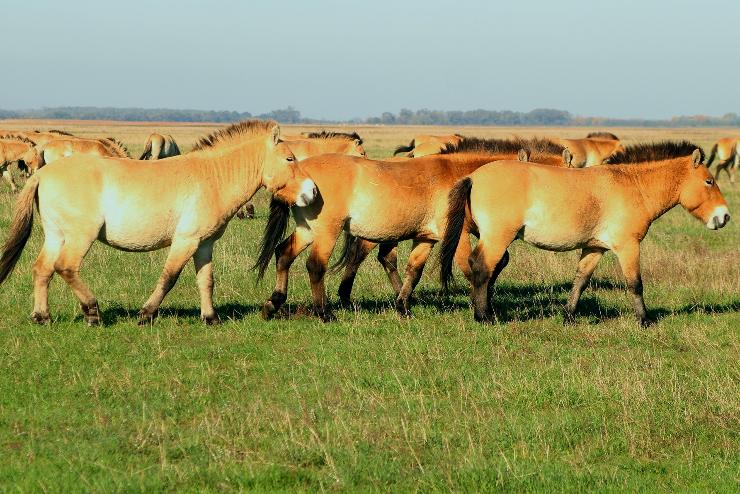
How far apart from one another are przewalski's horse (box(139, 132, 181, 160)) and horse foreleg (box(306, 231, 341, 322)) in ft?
61.8

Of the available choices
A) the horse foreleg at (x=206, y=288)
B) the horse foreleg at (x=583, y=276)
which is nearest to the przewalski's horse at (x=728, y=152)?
the horse foreleg at (x=583, y=276)

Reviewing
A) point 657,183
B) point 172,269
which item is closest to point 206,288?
point 172,269

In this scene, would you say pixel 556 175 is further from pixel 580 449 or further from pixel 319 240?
pixel 580 449

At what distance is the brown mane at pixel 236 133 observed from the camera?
32.4 ft

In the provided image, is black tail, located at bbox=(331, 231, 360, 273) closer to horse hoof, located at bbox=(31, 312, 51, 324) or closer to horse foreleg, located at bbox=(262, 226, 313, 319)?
horse foreleg, located at bbox=(262, 226, 313, 319)

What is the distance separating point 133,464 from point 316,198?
187 inches

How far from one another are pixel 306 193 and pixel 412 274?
172cm

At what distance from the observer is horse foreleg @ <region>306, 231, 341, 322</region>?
389 inches

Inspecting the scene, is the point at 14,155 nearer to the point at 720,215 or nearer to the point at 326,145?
the point at 326,145

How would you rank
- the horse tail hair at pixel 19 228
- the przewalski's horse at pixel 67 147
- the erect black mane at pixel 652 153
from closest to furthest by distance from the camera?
the horse tail hair at pixel 19 228 → the erect black mane at pixel 652 153 → the przewalski's horse at pixel 67 147

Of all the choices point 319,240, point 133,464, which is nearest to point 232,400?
point 133,464

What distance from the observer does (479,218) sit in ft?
32.4

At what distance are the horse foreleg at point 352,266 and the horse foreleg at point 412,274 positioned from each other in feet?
1.95

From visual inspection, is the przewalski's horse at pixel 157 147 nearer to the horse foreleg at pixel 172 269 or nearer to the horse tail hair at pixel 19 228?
the horse tail hair at pixel 19 228
